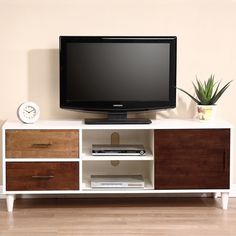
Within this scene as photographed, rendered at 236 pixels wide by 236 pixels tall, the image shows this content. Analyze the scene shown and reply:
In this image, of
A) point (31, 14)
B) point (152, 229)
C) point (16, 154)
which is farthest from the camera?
point (31, 14)

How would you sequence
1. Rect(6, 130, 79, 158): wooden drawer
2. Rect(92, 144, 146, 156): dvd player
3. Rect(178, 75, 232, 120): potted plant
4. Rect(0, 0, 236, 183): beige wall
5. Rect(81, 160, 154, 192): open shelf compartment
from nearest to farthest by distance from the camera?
Rect(6, 130, 79, 158): wooden drawer
Rect(92, 144, 146, 156): dvd player
Rect(178, 75, 232, 120): potted plant
Rect(0, 0, 236, 183): beige wall
Rect(81, 160, 154, 192): open shelf compartment

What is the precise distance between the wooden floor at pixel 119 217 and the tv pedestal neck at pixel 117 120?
64 cm

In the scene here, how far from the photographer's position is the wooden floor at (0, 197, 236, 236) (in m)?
3.75

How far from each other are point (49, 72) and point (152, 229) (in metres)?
1.51

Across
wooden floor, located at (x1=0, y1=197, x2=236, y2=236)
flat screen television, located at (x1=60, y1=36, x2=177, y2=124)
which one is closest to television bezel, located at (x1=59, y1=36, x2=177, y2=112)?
flat screen television, located at (x1=60, y1=36, x2=177, y2=124)

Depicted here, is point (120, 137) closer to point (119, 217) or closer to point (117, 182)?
point (117, 182)

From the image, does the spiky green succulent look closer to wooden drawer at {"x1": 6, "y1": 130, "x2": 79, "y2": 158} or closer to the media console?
the media console

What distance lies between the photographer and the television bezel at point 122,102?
4297 millimetres

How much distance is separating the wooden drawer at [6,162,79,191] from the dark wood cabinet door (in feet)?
2.07

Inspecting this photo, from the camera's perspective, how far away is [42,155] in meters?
4.17


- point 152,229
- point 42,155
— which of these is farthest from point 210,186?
point 42,155

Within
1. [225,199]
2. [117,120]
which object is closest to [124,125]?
[117,120]

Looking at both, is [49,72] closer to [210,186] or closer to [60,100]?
[60,100]

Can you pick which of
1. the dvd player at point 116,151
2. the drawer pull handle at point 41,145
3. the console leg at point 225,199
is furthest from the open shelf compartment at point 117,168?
the console leg at point 225,199
